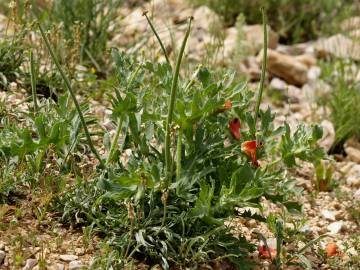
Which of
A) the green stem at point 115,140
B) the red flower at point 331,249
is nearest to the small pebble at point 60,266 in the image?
the green stem at point 115,140

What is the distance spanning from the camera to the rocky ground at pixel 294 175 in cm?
251

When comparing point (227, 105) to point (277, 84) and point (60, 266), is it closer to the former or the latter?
point (60, 266)

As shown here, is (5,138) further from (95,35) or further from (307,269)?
(95,35)

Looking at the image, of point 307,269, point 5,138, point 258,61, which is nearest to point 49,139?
point 5,138

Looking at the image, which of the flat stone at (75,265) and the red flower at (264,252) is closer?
the flat stone at (75,265)

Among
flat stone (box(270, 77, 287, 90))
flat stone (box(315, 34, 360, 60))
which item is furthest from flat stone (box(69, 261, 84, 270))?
flat stone (box(315, 34, 360, 60))

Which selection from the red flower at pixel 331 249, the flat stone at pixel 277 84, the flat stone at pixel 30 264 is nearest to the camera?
the flat stone at pixel 30 264

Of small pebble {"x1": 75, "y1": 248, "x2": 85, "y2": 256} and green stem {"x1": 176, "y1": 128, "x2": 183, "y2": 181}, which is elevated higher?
green stem {"x1": 176, "y1": 128, "x2": 183, "y2": 181}

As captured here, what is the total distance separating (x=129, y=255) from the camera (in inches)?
96.0

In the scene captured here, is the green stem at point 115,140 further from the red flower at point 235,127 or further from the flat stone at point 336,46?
the flat stone at point 336,46

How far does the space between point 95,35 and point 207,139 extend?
1969 millimetres

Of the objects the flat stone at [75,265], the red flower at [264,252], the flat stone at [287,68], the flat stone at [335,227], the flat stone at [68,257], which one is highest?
the flat stone at [287,68]

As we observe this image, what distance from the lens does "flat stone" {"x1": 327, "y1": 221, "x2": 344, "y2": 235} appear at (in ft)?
10.8

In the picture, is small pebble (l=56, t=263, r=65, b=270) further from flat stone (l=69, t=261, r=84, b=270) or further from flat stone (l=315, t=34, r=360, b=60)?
flat stone (l=315, t=34, r=360, b=60)
